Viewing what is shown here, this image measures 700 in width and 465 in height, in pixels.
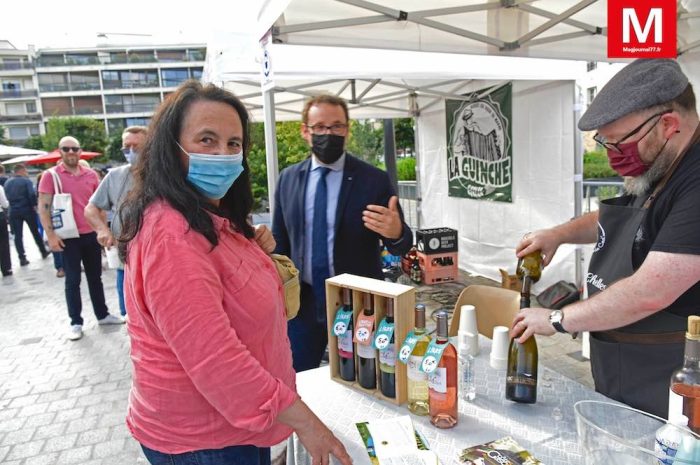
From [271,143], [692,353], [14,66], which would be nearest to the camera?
[692,353]

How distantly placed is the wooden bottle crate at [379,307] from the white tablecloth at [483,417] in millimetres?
49

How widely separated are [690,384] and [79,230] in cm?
506

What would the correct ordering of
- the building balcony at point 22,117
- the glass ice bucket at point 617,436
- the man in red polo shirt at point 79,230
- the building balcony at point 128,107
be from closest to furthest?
the glass ice bucket at point 617,436
the man in red polo shirt at point 79,230
the building balcony at point 22,117
the building balcony at point 128,107

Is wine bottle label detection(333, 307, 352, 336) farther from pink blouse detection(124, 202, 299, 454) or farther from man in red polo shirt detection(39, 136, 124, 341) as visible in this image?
man in red polo shirt detection(39, 136, 124, 341)

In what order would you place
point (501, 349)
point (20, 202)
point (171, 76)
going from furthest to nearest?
point (171, 76) < point (20, 202) < point (501, 349)

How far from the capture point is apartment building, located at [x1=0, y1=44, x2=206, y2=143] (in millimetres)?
58438

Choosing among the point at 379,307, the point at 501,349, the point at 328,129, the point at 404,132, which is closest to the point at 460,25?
the point at 328,129

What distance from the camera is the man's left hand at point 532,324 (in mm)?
1373

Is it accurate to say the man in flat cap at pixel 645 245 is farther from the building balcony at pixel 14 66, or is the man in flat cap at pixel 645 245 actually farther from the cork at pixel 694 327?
the building balcony at pixel 14 66

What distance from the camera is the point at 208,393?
1025mm

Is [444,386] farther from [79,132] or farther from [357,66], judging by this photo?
[79,132]

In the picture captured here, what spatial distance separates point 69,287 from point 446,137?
5346 millimetres

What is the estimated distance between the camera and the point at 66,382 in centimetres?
389

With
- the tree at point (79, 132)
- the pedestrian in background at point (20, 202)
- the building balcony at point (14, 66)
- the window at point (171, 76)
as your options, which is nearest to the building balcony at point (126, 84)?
the window at point (171, 76)
